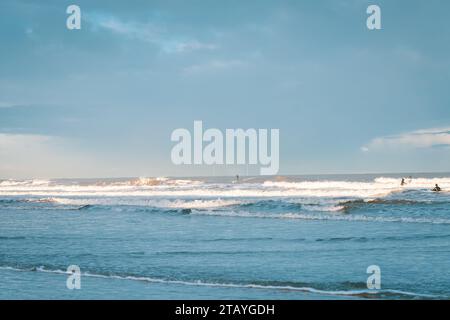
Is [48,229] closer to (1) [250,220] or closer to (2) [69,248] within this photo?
(2) [69,248]

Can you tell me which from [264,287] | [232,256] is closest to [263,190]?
[232,256]

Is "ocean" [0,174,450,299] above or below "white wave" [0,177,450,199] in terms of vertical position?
below

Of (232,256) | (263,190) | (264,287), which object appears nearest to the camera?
(264,287)

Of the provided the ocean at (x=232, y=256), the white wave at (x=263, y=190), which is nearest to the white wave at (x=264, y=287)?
the ocean at (x=232, y=256)

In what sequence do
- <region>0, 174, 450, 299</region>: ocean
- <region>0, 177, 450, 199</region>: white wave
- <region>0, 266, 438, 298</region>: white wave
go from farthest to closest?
<region>0, 177, 450, 199</region>: white wave < <region>0, 174, 450, 299</region>: ocean < <region>0, 266, 438, 298</region>: white wave

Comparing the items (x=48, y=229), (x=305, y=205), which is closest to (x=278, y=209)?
(x=305, y=205)

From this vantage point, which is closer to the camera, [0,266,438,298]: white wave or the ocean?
[0,266,438,298]: white wave

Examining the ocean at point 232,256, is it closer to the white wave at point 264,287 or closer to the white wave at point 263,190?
the white wave at point 264,287

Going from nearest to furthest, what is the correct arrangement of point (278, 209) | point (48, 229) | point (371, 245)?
1. point (371, 245)
2. point (48, 229)
3. point (278, 209)

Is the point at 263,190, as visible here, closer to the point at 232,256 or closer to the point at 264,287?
the point at 232,256

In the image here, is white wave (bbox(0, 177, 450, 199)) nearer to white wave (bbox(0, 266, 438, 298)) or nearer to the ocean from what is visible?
the ocean

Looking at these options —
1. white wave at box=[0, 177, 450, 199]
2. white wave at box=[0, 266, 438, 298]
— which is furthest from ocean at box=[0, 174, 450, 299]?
white wave at box=[0, 177, 450, 199]
